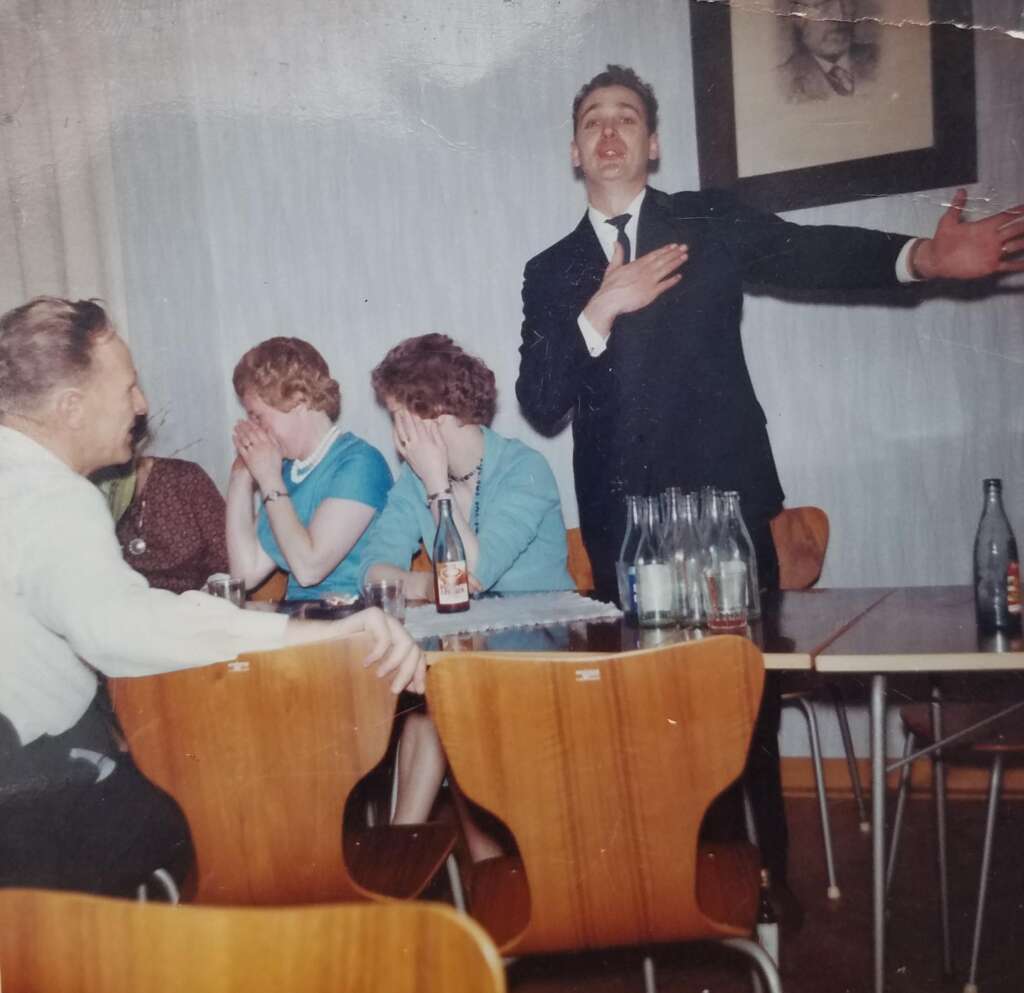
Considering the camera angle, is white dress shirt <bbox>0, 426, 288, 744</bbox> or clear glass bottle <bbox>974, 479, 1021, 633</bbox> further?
clear glass bottle <bbox>974, 479, 1021, 633</bbox>

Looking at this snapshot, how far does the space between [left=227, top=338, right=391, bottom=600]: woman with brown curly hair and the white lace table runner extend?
42 centimetres

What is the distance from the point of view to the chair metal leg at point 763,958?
3.63 ft

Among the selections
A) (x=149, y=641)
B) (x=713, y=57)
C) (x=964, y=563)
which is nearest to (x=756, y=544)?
(x=964, y=563)

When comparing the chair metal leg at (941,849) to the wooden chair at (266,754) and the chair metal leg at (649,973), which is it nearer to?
the chair metal leg at (649,973)

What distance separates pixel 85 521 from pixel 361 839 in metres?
0.67

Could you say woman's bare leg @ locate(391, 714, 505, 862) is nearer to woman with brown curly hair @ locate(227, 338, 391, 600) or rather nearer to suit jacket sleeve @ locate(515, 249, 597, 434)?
woman with brown curly hair @ locate(227, 338, 391, 600)

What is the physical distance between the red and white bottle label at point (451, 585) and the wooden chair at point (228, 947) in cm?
122

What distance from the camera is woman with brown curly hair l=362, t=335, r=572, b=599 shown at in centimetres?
212

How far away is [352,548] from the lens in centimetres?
223

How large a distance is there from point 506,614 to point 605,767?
654 mm

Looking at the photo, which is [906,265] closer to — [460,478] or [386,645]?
[460,478]

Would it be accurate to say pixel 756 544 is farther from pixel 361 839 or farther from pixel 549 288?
pixel 361 839

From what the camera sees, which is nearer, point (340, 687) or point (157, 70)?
point (340, 687)

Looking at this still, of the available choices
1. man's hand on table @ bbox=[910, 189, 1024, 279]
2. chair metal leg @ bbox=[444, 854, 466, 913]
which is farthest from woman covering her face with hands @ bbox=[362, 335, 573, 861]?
man's hand on table @ bbox=[910, 189, 1024, 279]
